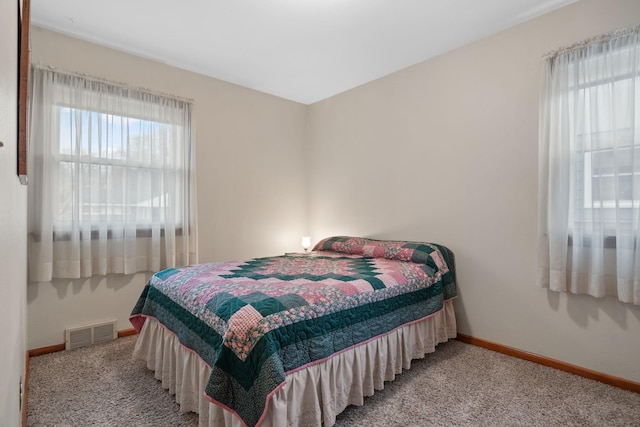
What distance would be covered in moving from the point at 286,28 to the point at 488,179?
208 centimetres

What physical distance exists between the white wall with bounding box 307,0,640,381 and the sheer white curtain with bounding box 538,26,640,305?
13cm

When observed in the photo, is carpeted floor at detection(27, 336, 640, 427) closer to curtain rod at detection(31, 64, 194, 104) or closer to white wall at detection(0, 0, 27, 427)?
white wall at detection(0, 0, 27, 427)

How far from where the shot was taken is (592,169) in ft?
7.00

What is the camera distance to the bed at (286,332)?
55.6 inches

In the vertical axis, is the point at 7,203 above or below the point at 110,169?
below

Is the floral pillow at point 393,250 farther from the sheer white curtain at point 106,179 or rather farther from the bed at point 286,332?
the sheer white curtain at point 106,179

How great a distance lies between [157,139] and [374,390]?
9.24 ft

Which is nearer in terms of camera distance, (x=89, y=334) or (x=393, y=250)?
(x=89, y=334)

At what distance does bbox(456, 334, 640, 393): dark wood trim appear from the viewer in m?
2.06

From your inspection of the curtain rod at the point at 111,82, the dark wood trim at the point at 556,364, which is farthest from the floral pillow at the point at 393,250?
the curtain rod at the point at 111,82

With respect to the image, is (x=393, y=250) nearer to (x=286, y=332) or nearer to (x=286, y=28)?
(x=286, y=332)

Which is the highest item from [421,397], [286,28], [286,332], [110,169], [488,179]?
[286,28]

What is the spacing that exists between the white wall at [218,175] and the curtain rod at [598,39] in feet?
9.32

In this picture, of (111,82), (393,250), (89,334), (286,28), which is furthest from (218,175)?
(393,250)
